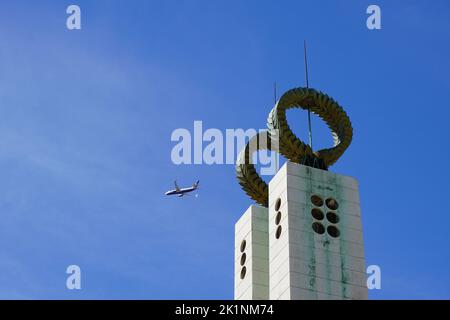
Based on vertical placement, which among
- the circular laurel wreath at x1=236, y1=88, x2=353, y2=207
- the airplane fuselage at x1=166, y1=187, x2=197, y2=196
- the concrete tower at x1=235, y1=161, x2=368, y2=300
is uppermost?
the airplane fuselage at x1=166, y1=187, x2=197, y2=196

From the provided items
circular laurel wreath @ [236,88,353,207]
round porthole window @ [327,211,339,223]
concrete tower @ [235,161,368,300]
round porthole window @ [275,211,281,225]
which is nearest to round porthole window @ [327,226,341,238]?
concrete tower @ [235,161,368,300]

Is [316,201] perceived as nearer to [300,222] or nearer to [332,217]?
[332,217]

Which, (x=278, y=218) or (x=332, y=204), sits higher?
(x=332, y=204)

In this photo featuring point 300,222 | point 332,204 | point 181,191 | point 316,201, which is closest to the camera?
point 300,222

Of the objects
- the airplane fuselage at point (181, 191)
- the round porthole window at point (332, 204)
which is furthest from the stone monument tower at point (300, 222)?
the airplane fuselage at point (181, 191)

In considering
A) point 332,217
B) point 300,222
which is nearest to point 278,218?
point 300,222

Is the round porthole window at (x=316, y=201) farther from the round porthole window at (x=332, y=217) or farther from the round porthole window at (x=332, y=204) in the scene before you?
the round porthole window at (x=332, y=217)

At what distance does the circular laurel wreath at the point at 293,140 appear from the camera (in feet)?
251

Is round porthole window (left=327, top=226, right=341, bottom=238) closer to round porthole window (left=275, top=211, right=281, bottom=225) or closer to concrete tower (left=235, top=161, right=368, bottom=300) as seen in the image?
concrete tower (left=235, top=161, right=368, bottom=300)

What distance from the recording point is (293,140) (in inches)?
3012

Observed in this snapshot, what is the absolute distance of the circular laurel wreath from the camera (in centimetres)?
7662

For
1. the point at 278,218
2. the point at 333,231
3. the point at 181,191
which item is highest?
the point at 181,191

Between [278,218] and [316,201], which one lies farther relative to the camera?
[278,218]
